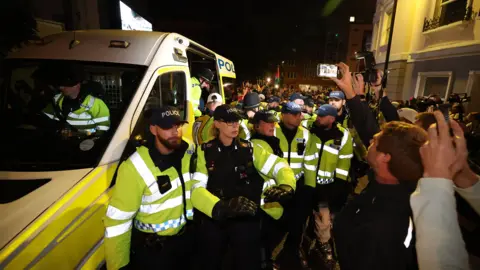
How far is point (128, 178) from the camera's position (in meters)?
1.94

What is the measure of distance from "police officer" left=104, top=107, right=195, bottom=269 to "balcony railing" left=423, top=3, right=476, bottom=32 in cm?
1136

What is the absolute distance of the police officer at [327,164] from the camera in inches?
132

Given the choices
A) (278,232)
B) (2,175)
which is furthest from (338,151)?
(2,175)

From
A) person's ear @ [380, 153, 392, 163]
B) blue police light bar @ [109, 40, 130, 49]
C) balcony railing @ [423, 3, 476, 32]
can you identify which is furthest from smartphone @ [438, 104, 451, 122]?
balcony railing @ [423, 3, 476, 32]

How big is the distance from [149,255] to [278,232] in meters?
1.94

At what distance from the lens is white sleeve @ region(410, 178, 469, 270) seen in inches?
38.7

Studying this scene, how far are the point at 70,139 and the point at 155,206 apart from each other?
3.65ft

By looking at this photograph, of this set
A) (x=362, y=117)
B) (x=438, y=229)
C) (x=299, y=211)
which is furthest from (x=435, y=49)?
(x=438, y=229)

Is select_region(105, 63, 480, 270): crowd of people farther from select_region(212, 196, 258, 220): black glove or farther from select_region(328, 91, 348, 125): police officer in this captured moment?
select_region(328, 91, 348, 125): police officer

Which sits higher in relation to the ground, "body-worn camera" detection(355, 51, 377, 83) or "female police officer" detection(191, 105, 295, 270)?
"body-worn camera" detection(355, 51, 377, 83)

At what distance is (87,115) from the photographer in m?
2.74

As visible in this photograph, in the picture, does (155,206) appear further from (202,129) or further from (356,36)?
(356,36)

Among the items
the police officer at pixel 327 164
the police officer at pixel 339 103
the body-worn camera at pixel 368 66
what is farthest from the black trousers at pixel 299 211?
the police officer at pixel 339 103

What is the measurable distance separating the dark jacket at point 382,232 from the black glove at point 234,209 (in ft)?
2.33
